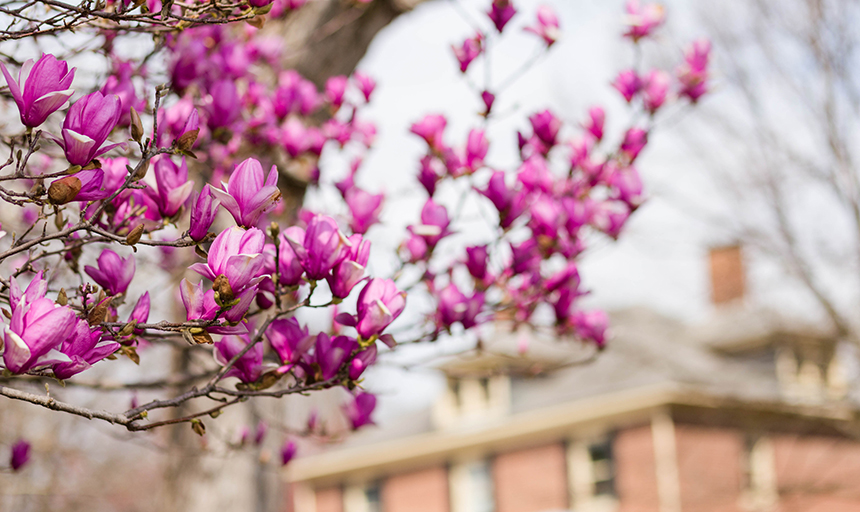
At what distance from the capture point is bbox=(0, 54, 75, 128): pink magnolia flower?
1312mm

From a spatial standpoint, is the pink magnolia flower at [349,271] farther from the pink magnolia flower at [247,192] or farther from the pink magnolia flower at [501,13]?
the pink magnolia flower at [501,13]

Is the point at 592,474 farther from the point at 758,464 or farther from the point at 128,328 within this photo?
the point at 128,328

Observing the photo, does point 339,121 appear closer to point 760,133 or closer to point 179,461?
point 179,461

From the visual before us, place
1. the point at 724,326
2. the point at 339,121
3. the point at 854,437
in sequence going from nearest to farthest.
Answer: the point at 339,121 → the point at 854,437 → the point at 724,326

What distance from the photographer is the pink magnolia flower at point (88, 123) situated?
1331 mm

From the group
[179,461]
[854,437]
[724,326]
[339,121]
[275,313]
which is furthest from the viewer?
[724,326]

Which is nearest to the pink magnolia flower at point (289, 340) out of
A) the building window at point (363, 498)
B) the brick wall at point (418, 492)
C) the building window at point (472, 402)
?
the building window at point (472, 402)

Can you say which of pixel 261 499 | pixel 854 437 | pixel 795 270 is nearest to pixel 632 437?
pixel 854 437

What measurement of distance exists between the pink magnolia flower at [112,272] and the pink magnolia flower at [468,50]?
1390 mm

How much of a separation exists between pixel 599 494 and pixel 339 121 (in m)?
13.0

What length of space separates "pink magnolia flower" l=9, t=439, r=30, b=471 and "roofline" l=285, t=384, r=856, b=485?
10.4 m

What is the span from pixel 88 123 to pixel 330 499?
1962 cm

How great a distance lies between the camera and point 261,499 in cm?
386

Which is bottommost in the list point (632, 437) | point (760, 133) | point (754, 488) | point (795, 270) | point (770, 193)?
point (754, 488)
